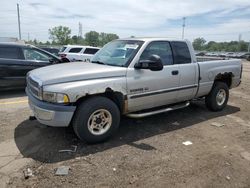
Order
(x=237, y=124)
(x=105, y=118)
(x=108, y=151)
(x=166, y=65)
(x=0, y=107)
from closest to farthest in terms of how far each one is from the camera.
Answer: (x=108, y=151), (x=105, y=118), (x=166, y=65), (x=237, y=124), (x=0, y=107)

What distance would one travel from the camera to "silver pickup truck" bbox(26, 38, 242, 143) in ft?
13.4

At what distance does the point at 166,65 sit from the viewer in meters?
5.38

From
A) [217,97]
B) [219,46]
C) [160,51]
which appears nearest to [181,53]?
[160,51]

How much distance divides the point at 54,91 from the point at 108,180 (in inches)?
62.1

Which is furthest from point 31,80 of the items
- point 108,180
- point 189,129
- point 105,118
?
point 189,129

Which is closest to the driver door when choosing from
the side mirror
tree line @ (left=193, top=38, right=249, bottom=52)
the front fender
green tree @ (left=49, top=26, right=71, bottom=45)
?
the side mirror

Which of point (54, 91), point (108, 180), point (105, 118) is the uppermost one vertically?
point (54, 91)

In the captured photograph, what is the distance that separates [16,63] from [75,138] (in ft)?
15.7

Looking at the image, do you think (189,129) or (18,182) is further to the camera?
(189,129)

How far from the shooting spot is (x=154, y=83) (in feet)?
16.6

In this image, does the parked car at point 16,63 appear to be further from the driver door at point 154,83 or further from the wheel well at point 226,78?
the wheel well at point 226,78

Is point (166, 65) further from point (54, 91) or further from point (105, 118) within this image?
point (54, 91)

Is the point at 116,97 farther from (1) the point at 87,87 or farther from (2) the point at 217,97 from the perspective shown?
(2) the point at 217,97

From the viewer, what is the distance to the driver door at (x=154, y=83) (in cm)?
479
